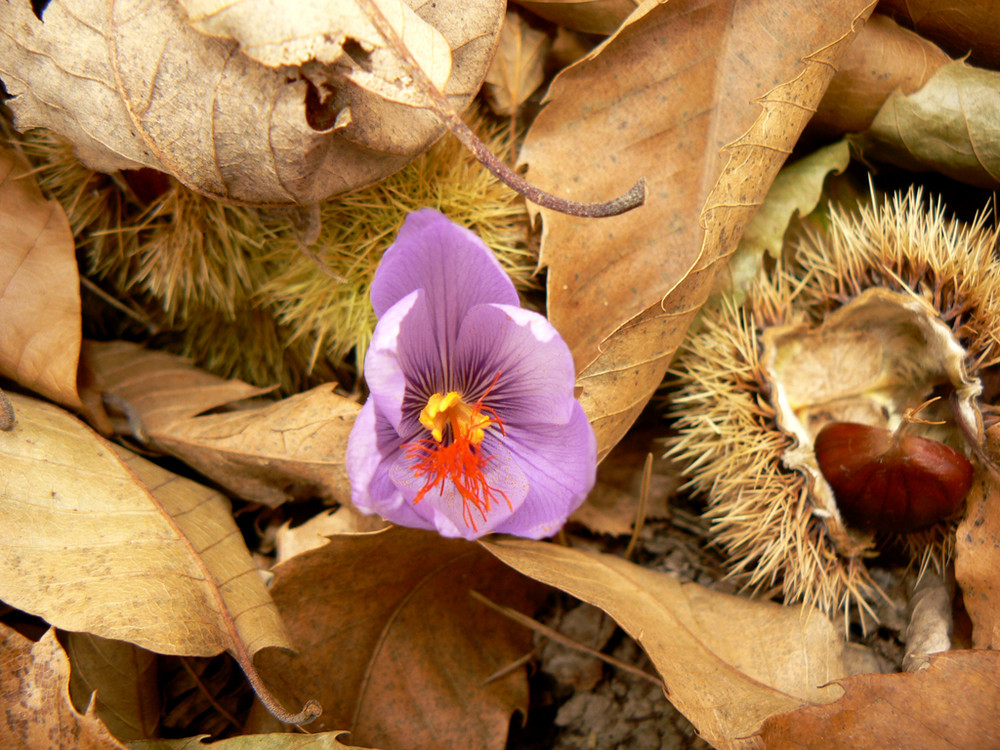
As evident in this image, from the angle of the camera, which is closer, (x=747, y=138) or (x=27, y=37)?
(x=27, y=37)

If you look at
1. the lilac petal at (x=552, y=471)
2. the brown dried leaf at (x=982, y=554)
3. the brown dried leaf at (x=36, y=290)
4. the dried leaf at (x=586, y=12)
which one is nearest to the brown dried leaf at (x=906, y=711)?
the brown dried leaf at (x=982, y=554)

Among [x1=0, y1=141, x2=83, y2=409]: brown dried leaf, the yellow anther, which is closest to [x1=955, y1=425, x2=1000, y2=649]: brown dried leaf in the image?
the yellow anther

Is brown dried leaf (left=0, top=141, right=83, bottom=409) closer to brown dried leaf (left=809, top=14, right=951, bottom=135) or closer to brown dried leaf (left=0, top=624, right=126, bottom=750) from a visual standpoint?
brown dried leaf (left=0, top=624, right=126, bottom=750)

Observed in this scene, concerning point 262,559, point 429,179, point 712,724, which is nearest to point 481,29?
point 429,179

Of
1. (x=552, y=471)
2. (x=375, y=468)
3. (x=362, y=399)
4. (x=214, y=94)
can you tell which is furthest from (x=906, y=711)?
(x=214, y=94)

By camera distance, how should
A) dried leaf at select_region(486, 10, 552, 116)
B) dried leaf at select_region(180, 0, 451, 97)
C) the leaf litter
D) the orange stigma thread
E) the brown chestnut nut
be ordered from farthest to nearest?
1. dried leaf at select_region(486, 10, 552, 116)
2. the brown chestnut nut
3. the orange stigma thread
4. the leaf litter
5. dried leaf at select_region(180, 0, 451, 97)

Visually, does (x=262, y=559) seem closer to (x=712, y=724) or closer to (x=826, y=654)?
(x=712, y=724)

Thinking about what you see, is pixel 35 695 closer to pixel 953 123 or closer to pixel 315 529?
pixel 315 529
